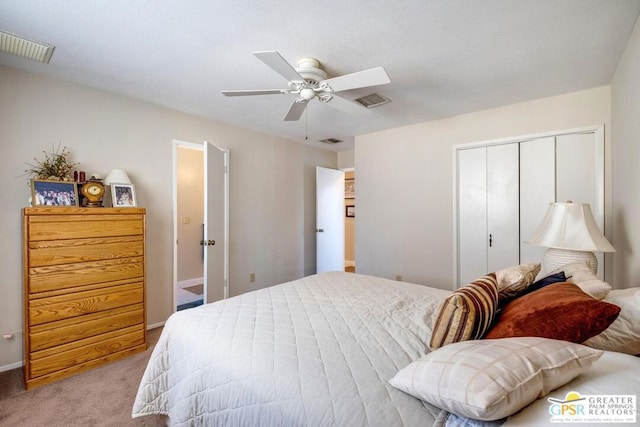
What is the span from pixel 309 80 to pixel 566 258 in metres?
2.32

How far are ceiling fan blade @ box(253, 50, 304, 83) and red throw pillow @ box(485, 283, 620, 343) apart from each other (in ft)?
5.62

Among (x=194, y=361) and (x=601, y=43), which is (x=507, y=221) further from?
(x=194, y=361)

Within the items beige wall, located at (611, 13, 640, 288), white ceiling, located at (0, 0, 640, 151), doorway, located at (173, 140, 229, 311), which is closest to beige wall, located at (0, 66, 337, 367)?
doorway, located at (173, 140, 229, 311)

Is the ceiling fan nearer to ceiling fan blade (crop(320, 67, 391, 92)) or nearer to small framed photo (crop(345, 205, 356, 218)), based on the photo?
ceiling fan blade (crop(320, 67, 391, 92))

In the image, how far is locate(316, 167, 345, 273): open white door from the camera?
5.06m

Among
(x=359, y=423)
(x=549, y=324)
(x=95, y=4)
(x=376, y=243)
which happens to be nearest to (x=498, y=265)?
(x=376, y=243)

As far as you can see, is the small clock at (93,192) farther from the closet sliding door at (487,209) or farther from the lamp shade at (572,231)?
the closet sliding door at (487,209)

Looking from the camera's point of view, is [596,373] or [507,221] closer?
[596,373]

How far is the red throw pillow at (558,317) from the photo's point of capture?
2.98 feet

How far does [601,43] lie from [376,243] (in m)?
3.05

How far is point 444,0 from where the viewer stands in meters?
1.57

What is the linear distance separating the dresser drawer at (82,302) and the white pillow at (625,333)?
10.3 ft

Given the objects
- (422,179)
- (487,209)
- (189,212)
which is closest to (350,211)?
(422,179)

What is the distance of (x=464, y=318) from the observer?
1116 millimetres
